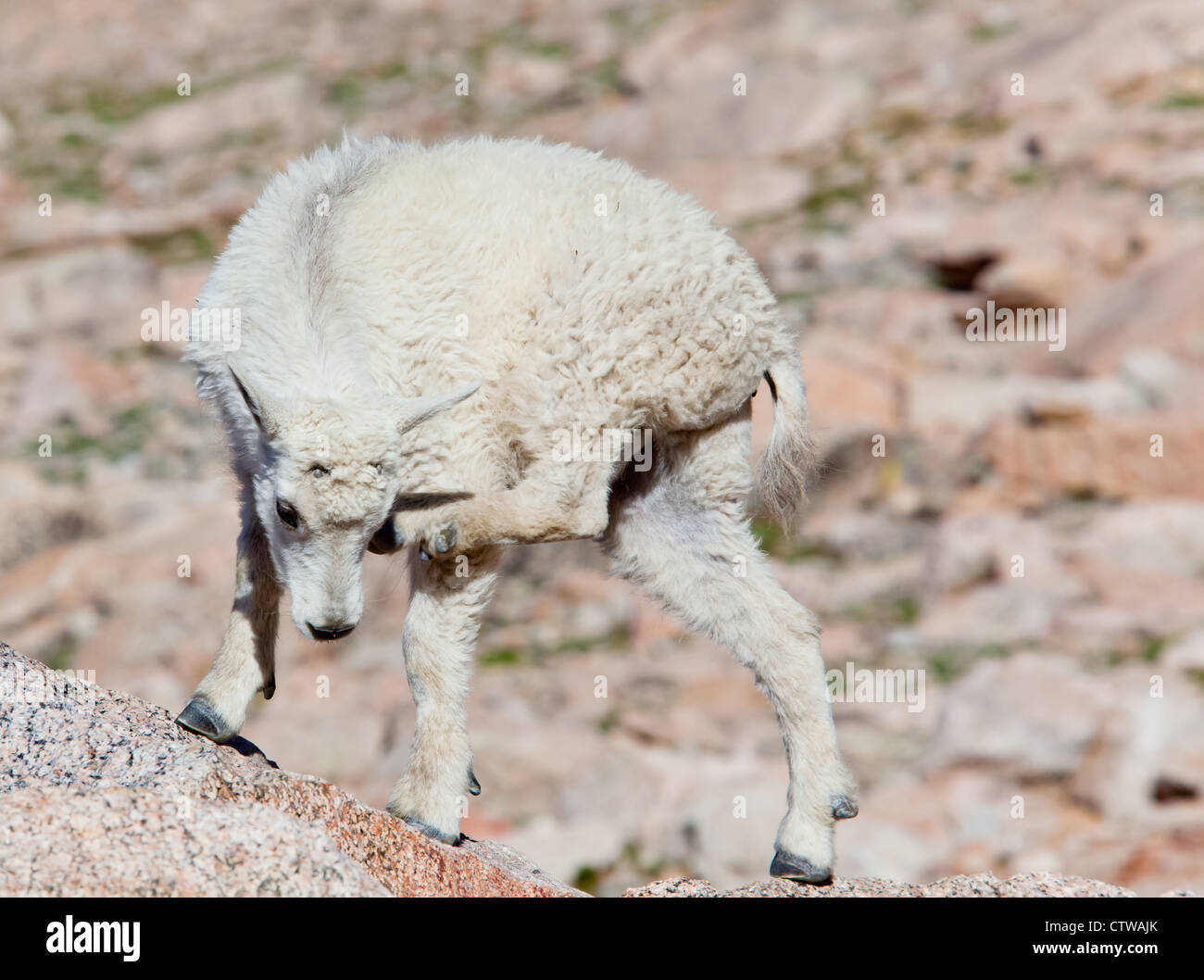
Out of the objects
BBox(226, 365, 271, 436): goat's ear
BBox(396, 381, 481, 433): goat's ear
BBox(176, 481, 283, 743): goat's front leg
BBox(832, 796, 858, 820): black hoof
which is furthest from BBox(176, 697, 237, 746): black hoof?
BBox(832, 796, 858, 820): black hoof

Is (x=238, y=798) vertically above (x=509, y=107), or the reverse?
(x=509, y=107)

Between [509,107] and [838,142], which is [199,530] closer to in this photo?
[838,142]

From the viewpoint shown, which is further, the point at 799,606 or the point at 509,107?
the point at 509,107

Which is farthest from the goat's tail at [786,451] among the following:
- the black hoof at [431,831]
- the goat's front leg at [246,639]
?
the goat's front leg at [246,639]

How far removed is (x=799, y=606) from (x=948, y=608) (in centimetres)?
800

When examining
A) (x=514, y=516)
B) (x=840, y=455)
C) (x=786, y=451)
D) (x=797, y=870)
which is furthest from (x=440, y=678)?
(x=840, y=455)

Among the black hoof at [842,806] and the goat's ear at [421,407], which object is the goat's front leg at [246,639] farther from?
the black hoof at [842,806]

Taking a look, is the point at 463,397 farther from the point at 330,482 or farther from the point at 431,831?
the point at 431,831

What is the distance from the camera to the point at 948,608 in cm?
1306

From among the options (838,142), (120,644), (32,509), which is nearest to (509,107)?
(838,142)

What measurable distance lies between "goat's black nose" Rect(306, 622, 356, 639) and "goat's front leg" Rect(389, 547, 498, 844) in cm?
51

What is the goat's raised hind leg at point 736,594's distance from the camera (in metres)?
5.39

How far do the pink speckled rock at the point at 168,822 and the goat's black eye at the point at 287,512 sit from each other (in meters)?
0.82

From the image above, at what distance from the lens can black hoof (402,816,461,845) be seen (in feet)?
16.7
